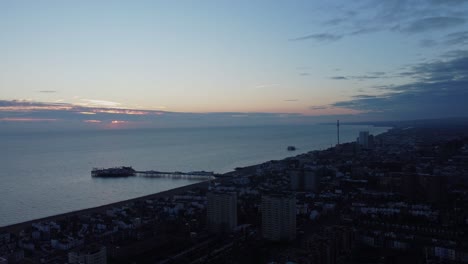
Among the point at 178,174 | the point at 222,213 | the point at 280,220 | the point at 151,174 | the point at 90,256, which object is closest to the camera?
the point at 90,256

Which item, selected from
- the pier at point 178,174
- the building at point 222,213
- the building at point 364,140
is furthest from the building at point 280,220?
the building at point 364,140

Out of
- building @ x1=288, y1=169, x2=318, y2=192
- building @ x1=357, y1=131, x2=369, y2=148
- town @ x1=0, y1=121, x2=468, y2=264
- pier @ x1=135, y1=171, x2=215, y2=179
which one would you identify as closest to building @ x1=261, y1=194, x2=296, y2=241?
town @ x1=0, y1=121, x2=468, y2=264

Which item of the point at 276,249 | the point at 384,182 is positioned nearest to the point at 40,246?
the point at 276,249

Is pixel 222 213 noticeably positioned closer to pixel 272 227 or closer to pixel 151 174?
pixel 272 227

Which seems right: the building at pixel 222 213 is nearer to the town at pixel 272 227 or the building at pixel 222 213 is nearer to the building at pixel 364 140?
the town at pixel 272 227

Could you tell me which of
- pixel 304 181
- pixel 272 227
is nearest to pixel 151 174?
pixel 304 181

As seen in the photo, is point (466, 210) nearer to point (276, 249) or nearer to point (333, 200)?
point (333, 200)
